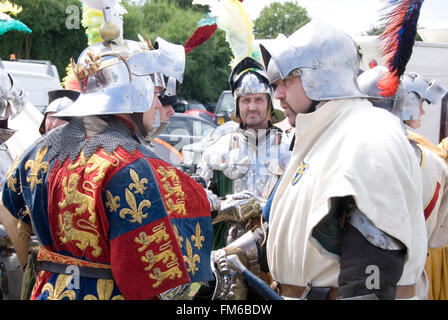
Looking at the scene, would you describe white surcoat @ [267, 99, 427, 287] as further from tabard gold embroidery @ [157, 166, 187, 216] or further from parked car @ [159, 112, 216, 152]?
parked car @ [159, 112, 216, 152]

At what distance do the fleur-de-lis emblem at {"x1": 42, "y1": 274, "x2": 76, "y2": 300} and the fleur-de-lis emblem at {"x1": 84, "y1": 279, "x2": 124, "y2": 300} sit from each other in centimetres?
8

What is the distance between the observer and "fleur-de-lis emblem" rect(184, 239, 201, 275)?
2160 millimetres

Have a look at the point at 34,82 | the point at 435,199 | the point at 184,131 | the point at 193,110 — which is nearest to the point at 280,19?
the point at 193,110

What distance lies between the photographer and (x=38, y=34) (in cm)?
1767

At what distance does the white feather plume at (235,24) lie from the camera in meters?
4.51

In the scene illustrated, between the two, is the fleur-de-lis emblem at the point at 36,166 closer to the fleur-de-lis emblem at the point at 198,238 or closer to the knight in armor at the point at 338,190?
the fleur-de-lis emblem at the point at 198,238

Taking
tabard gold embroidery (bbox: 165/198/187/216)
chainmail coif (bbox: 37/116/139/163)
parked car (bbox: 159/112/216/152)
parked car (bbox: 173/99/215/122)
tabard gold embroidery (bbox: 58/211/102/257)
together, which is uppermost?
chainmail coif (bbox: 37/116/139/163)

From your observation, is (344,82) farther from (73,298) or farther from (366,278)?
(73,298)

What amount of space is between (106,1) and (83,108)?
666 mm

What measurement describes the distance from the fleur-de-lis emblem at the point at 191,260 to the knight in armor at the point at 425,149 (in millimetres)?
1253

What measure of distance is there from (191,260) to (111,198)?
441 mm

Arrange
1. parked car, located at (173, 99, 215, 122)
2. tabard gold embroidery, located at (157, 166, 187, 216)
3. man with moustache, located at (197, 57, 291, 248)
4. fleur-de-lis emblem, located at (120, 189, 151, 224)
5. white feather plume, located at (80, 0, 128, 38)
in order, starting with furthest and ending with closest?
parked car, located at (173, 99, 215, 122) < man with moustache, located at (197, 57, 291, 248) < white feather plume, located at (80, 0, 128, 38) < tabard gold embroidery, located at (157, 166, 187, 216) < fleur-de-lis emblem, located at (120, 189, 151, 224)

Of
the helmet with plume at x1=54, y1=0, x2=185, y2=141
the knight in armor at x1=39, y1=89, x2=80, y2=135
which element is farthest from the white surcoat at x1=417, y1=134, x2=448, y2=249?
the knight in armor at x1=39, y1=89, x2=80, y2=135

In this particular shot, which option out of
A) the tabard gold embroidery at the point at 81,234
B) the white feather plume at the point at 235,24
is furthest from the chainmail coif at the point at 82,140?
the white feather plume at the point at 235,24
